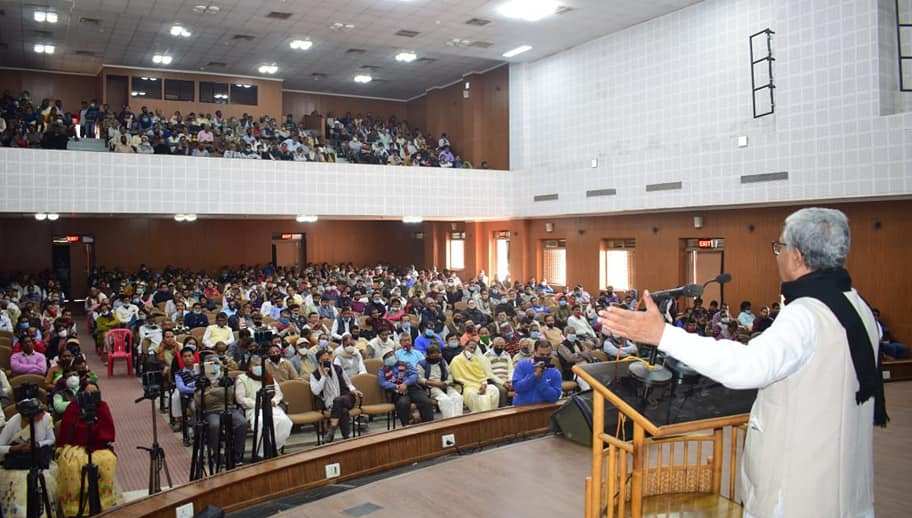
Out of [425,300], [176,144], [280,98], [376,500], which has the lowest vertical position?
[376,500]

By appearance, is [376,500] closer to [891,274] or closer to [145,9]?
[891,274]

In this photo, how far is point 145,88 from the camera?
19422mm

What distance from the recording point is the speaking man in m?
1.81

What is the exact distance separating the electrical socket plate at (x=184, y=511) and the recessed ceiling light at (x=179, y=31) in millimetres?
13888

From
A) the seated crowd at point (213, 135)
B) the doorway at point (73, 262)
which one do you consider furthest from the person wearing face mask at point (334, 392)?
the doorway at point (73, 262)

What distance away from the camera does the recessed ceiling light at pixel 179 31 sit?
51.9 feet

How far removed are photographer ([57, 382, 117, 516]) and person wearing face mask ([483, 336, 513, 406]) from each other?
4.27m

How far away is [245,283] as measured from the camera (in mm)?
17031

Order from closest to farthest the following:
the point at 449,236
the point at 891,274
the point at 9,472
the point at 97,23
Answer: the point at 9,472
the point at 891,274
the point at 97,23
the point at 449,236

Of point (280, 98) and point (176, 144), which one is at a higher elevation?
point (280, 98)

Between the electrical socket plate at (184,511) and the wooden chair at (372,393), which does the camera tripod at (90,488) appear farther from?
the wooden chair at (372,393)

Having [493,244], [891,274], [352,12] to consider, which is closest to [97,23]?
[352,12]

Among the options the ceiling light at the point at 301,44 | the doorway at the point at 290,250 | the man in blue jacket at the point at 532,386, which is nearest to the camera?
the man in blue jacket at the point at 532,386

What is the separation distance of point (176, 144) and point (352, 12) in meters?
4.98
